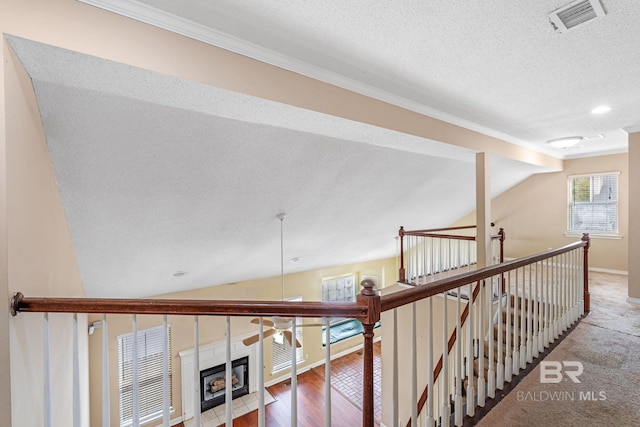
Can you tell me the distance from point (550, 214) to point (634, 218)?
2793 mm

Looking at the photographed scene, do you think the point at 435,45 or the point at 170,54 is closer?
the point at 170,54

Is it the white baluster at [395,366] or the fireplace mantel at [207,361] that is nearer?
the white baluster at [395,366]

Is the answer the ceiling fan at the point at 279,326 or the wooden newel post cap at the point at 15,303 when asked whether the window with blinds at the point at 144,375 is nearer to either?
the ceiling fan at the point at 279,326

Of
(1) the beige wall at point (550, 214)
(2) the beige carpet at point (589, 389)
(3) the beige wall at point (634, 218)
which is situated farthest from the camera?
(1) the beige wall at point (550, 214)

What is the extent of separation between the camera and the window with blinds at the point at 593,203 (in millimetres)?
5641

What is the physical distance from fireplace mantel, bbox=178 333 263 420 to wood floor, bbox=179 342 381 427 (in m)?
0.70

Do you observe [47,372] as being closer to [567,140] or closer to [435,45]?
[435,45]

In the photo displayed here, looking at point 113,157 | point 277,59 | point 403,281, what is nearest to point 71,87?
point 113,157


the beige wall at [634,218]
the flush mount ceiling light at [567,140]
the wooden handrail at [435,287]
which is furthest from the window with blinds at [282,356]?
the flush mount ceiling light at [567,140]

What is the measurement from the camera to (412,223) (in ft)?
21.3

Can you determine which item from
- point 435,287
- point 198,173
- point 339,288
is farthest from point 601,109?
point 339,288

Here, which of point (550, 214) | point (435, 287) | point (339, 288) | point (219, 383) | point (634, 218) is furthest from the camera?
point (339, 288)

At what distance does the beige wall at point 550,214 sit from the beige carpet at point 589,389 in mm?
3476

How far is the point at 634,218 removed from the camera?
3.81 metres
